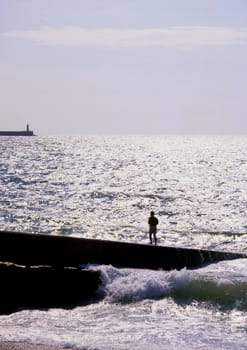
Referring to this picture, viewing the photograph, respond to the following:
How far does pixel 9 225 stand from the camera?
3195cm

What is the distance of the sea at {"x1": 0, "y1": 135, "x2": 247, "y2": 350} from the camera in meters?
13.1

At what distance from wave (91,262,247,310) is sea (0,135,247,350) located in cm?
3

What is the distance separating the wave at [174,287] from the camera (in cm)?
1599

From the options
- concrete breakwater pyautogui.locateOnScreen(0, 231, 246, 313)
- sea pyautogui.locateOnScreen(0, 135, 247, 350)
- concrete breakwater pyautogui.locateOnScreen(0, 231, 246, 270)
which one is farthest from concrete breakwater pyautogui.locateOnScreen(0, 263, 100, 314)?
concrete breakwater pyautogui.locateOnScreen(0, 231, 246, 270)

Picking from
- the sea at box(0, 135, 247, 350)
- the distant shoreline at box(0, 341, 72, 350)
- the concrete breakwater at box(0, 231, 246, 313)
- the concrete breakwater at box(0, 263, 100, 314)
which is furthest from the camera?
the concrete breakwater at box(0, 231, 246, 313)

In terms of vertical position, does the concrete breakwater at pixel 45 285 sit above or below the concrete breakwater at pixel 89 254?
below

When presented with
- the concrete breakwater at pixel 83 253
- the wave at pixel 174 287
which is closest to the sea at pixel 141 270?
the wave at pixel 174 287

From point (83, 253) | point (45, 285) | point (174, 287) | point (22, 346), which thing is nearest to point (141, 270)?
point (174, 287)

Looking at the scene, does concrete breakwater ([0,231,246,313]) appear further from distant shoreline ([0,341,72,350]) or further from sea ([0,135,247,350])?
distant shoreline ([0,341,72,350])

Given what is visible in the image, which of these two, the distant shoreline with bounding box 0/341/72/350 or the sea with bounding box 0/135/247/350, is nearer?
the distant shoreline with bounding box 0/341/72/350

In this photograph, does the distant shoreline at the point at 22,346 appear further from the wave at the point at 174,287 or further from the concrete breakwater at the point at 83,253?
the concrete breakwater at the point at 83,253

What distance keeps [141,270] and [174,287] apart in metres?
1.51

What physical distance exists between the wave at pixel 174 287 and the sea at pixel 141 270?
3 cm

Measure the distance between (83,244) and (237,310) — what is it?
5367 mm
